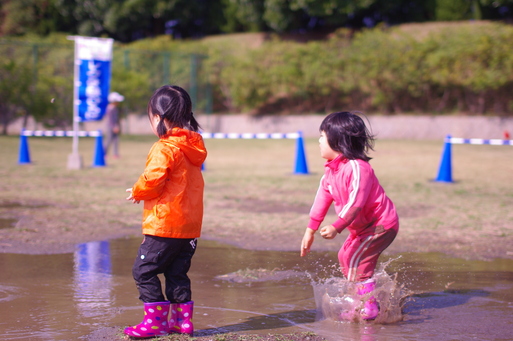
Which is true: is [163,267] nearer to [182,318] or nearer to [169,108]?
[182,318]

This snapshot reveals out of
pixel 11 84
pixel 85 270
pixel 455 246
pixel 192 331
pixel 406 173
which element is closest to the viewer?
pixel 192 331

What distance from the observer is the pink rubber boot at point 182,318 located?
10.9 feet

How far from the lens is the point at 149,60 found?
890 inches

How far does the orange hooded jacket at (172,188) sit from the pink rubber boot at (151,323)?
1.32ft

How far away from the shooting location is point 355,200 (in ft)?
11.4

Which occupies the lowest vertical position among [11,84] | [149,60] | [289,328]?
[289,328]

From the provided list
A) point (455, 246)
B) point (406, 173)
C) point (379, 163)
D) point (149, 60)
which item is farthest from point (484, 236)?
point (149, 60)

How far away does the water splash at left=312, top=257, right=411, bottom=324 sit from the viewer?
3.64 m

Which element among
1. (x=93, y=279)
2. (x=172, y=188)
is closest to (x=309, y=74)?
(x=93, y=279)

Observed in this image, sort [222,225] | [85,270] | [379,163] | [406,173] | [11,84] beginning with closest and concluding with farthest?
[85,270] → [222,225] → [406,173] → [379,163] → [11,84]

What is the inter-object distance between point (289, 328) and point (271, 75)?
2096 centimetres

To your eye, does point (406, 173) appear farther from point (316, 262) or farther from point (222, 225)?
point (316, 262)

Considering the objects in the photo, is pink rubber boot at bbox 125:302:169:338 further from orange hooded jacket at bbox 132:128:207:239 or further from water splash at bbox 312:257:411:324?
water splash at bbox 312:257:411:324

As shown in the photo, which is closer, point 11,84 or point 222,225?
point 222,225
